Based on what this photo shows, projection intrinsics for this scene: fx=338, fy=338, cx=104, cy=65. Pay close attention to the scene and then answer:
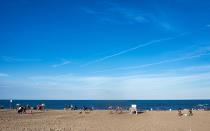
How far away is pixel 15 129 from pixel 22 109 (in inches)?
1163

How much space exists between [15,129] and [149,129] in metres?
12.4

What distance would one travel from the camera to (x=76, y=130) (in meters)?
30.2

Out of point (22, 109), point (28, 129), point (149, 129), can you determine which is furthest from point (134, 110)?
point (28, 129)

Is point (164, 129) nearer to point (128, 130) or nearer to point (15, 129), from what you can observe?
point (128, 130)

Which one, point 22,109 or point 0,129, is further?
point 22,109

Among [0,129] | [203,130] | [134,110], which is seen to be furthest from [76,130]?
[134,110]

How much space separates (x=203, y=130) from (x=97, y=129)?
32.2ft

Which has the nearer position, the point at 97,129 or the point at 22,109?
the point at 97,129

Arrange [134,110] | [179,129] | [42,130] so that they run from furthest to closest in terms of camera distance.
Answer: [134,110], [179,129], [42,130]

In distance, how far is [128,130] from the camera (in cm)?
3100

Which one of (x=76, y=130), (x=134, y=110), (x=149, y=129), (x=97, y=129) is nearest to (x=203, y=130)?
(x=149, y=129)

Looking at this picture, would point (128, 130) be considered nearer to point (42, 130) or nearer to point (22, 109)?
point (42, 130)

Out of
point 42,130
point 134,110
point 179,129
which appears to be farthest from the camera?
point 134,110

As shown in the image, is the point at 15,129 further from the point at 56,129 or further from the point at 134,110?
the point at 134,110
